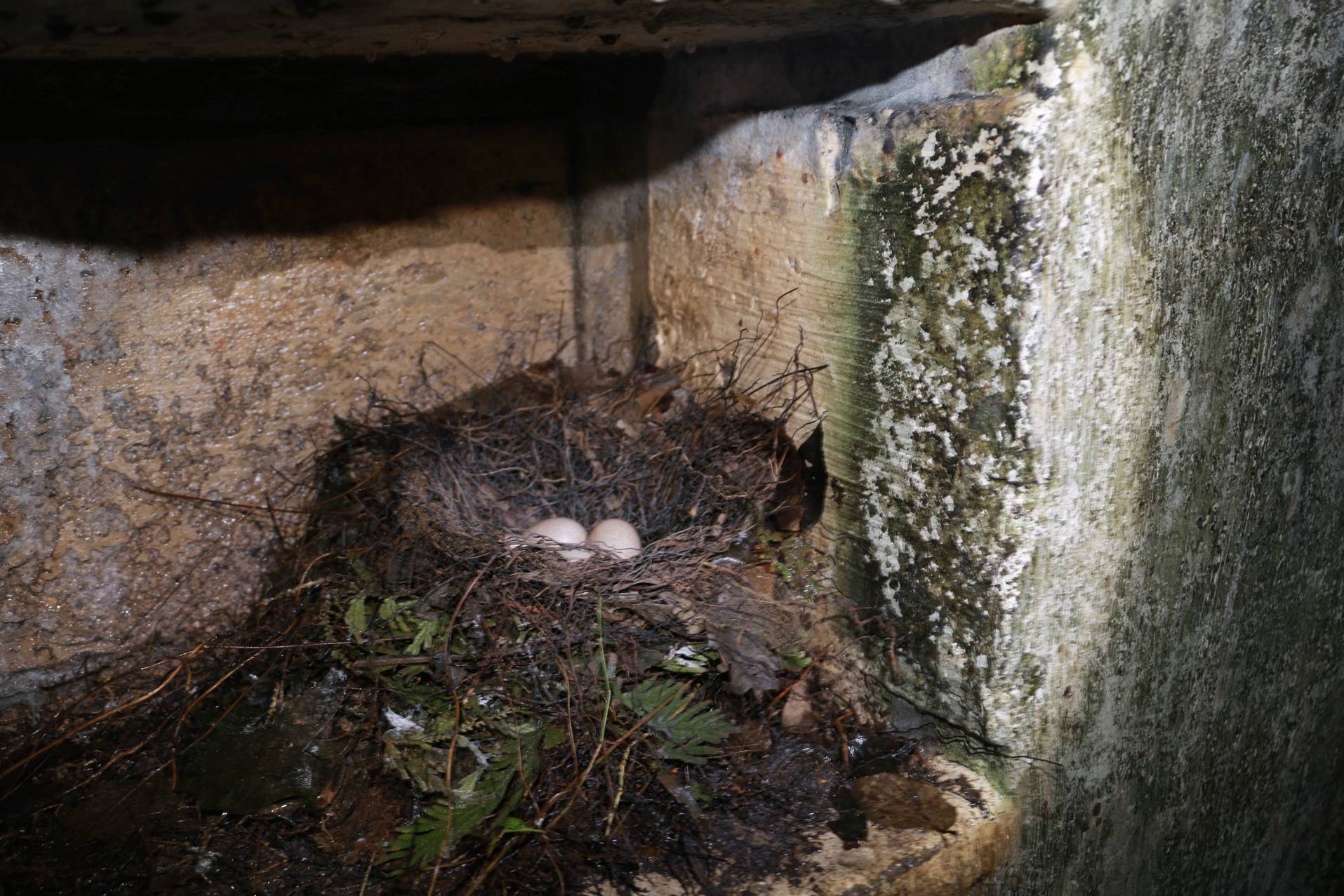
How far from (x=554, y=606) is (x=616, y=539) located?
0.78 ft

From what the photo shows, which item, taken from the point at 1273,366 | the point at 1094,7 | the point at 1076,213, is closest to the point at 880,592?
the point at 1076,213

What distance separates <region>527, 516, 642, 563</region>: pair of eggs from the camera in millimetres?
1691

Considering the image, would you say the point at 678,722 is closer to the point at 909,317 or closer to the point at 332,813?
the point at 332,813

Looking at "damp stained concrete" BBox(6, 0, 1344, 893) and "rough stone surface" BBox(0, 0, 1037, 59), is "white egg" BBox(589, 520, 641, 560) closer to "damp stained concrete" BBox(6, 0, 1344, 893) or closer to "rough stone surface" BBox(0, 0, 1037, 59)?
"damp stained concrete" BBox(6, 0, 1344, 893)

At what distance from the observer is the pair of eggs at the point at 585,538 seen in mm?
1691

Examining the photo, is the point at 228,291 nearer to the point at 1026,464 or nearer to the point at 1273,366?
the point at 1026,464

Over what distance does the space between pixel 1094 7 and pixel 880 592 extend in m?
0.88

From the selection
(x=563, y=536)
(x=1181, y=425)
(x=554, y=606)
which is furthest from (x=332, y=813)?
(x=1181, y=425)

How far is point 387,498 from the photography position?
1791mm

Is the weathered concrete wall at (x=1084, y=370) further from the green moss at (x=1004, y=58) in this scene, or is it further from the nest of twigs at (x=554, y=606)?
the nest of twigs at (x=554, y=606)

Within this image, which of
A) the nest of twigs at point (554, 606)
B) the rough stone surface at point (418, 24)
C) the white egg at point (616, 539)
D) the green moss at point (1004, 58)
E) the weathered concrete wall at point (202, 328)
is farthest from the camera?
the white egg at point (616, 539)

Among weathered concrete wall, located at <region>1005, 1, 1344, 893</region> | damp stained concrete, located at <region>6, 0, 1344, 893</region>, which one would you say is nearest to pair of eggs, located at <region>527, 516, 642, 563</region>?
damp stained concrete, located at <region>6, 0, 1344, 893</region>

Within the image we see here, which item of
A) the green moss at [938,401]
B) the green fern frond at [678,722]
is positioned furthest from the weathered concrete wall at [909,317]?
the green fern frond at [678,722]

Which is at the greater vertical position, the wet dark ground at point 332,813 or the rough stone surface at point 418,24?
the rough stone surface at point 418,24
